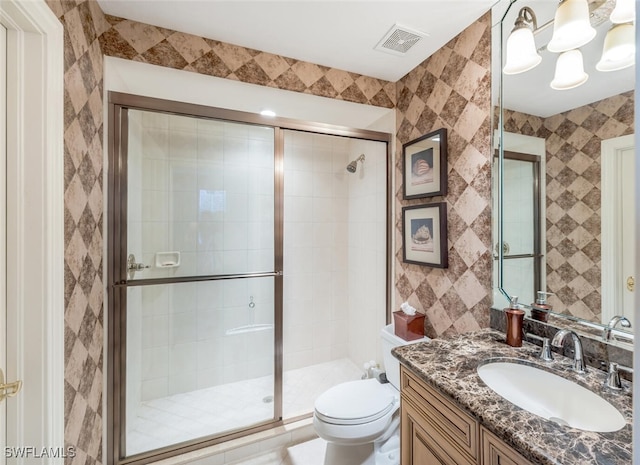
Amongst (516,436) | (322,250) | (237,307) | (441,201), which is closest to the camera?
(516,436)

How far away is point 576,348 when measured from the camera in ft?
3.13

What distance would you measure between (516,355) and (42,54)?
2058mm

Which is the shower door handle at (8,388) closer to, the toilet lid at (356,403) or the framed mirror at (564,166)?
the toilet lid at (356,403)

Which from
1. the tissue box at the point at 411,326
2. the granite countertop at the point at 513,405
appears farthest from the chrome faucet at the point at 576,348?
the tissue box at the point at 411,326

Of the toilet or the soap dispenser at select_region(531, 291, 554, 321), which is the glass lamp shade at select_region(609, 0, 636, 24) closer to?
the soap dispenser at select_region(531, 291, 554, 321)

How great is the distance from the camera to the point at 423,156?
178 centimetres

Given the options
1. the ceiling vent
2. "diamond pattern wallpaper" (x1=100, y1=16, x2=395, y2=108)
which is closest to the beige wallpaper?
"diamond pattern wallpaper" (x1=100, y1=16, x2=395, y2=108)

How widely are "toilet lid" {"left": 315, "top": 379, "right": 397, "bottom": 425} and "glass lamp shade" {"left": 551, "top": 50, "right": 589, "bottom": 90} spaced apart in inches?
67.1

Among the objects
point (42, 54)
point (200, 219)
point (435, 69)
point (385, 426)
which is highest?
point (435, 69)

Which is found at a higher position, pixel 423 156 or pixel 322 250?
pixel 423 156

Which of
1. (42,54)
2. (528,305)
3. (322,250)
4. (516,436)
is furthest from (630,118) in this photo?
(322,250)

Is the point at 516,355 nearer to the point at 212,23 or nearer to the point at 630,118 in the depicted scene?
the point at 630,118

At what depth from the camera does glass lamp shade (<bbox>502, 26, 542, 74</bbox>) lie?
1185mm

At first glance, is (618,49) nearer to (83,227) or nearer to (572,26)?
(572,26)
